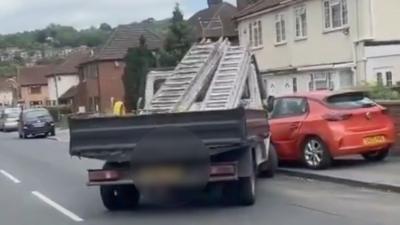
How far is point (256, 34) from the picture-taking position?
45188 mm

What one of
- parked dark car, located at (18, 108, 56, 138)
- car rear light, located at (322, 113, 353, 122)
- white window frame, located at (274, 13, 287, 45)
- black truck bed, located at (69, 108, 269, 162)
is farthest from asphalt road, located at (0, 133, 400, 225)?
parked dark car, located at (18, 108, 56, 138)

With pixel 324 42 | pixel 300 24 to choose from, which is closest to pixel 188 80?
pixel 324 42

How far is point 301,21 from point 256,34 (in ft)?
18.0

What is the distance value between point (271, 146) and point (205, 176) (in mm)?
5504

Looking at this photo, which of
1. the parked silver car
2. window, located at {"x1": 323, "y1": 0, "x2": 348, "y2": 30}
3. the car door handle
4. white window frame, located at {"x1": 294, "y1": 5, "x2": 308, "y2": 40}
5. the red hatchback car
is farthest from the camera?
the parked silver car

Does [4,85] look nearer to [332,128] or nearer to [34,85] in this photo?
[34,85]

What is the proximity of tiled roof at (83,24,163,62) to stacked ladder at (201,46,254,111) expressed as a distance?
64.0 meters

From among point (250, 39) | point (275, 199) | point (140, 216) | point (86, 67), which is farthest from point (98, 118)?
point (86, 67)

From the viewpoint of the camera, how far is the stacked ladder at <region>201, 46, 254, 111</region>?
48.3 feet

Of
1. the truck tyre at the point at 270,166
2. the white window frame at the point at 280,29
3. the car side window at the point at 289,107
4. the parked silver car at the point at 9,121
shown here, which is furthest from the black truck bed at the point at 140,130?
the parked silver car at the point at 9,121

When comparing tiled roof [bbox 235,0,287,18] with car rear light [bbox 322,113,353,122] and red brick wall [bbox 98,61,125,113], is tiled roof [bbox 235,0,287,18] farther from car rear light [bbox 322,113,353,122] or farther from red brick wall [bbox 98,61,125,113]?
red brick wall [bbox 98,61,125,113]

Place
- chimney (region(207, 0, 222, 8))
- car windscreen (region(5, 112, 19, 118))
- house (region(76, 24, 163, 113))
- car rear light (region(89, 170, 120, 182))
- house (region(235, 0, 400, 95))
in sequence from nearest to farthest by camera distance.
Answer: car rear light (region(89, 170, 120, 182))
house (region(235, 0, 400, 95))
car windscreen (region(5, 112, 19, 118))
chimney (region(207, 0, 222, 8))
house (region(76, 24, 163, 113))

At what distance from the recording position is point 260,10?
43812 mm

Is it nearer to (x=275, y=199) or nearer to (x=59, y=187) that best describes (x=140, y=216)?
(x=275, y=199)
